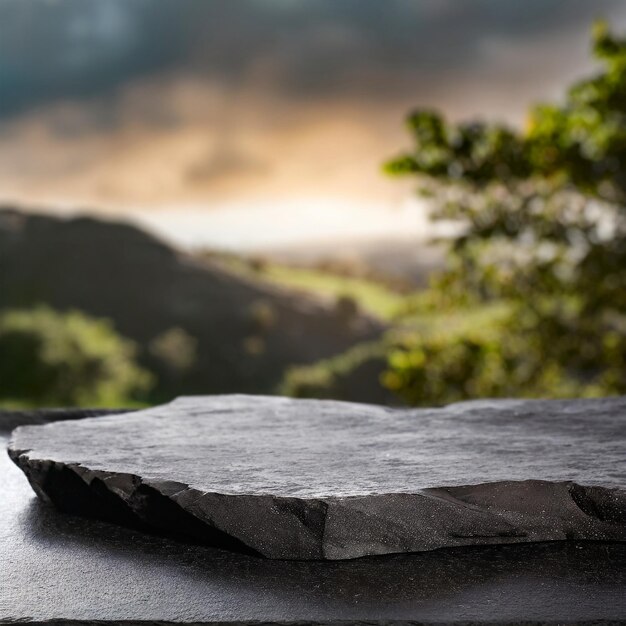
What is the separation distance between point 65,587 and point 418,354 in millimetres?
2971

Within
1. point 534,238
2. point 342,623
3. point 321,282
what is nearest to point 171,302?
point 321,282

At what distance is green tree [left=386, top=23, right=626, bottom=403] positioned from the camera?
3.85 metres

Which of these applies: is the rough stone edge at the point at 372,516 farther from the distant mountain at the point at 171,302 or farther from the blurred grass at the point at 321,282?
the blurred grass at the point at 321,282

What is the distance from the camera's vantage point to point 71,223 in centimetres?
977

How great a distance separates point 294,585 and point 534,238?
10.7 feet

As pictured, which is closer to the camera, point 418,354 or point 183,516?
point 183,516

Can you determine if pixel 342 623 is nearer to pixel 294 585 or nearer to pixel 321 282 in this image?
pixel 294 585

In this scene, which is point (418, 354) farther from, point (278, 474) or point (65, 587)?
point (65, 587)

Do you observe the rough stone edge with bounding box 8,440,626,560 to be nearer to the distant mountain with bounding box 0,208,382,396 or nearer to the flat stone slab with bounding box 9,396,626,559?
the flat stone slab with bounding box 9,396,626,559

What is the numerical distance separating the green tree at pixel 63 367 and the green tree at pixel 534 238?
4.27 metres

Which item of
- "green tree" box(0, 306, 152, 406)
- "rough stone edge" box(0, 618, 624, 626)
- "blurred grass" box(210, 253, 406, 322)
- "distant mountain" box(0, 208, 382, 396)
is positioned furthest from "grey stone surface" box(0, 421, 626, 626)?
"blurred grass" box(210, 253, 406, 322)

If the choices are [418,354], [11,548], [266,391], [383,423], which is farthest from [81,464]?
[266,391]

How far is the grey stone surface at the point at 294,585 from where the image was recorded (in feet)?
2.94

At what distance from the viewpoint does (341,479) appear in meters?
1.15
